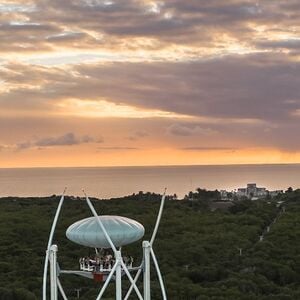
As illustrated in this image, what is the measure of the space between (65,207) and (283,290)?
133 feet

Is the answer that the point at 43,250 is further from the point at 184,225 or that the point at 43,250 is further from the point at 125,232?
the point at 125,232

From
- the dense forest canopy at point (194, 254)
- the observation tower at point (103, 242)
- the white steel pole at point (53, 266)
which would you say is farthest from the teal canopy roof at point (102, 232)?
the dense forest canopy at point (194, 254)

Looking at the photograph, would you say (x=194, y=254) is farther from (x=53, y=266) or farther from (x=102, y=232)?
(x=102, y=232)

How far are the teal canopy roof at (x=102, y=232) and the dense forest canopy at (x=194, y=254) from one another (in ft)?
37.4

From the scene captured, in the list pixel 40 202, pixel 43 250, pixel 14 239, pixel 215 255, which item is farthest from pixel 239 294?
pixel 40 202

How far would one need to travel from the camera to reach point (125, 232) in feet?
54.1

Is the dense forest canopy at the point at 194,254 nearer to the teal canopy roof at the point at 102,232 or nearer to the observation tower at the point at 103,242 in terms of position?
the observation tower at the point at 103,242

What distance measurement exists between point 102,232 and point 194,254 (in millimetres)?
22770

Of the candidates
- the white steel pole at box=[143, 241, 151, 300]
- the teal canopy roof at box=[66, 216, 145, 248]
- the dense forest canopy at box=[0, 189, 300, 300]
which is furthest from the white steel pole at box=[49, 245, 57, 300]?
the dense forest canopy at box=[0, 189, 300, 300]

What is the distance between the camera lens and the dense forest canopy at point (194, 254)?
29547 mm

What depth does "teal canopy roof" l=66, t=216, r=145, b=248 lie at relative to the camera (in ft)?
53.3

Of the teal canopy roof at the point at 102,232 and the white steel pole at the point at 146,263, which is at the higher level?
the teal canopy roof at the point at 102,232

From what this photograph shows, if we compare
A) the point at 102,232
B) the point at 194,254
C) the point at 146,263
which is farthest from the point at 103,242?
the point at 194,254

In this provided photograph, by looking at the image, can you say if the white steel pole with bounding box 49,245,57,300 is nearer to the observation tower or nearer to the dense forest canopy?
the observation tower
